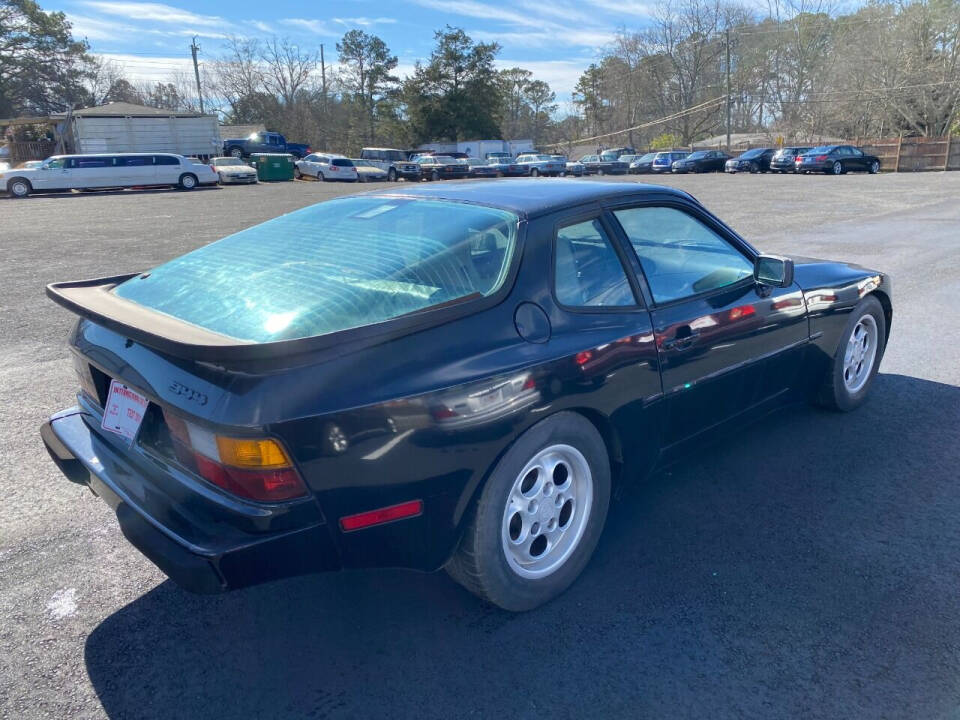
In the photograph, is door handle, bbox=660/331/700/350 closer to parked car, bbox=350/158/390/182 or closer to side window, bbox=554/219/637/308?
side window, bbox=554/219/637/308

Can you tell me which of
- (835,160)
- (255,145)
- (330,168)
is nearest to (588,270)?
(835,160)

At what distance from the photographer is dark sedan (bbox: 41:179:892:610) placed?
2018mm

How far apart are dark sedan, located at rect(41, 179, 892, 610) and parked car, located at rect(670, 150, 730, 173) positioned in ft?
125

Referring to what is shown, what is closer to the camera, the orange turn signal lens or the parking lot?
the orange turn signal lens

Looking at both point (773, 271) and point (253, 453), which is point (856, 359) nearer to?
point (773, 271)

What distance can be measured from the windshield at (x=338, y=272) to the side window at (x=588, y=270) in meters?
0.23

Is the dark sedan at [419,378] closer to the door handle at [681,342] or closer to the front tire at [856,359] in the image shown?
the door handle at [681,342]

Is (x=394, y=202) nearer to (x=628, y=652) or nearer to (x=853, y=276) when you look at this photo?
(x=628, y=652)

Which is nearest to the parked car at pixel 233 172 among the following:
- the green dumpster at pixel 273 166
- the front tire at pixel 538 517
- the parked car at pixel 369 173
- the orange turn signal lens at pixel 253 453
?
the green dumpster at pixel 273 166

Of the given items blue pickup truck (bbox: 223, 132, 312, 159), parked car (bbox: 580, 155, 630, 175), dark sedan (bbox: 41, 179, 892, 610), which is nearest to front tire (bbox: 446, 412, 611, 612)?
dark sedan (bbox: 41, 179, 892, 610)

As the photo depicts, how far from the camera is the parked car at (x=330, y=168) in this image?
37406 mm

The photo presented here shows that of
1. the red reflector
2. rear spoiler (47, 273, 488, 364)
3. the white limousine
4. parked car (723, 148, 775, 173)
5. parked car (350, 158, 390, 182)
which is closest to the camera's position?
rear spoiler (47, 273, 488, 364)

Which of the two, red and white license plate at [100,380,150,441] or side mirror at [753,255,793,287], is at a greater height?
side mirror at [753,255,793,287]

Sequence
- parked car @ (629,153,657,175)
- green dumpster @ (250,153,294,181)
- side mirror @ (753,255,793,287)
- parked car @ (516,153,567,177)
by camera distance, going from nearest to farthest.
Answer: side mirror @ (753,255,793,287)
green dumpster @ (250,153,294,181)
parked car @ (516,153,567,177)
parked car @ (629,153,657,175)
